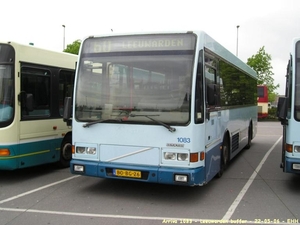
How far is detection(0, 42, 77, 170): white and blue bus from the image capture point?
22.4 ft

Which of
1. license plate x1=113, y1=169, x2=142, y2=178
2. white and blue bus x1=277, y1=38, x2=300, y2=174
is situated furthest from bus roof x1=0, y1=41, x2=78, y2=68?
white and blue bus x1=277, y1=38, x2=300, y2=174

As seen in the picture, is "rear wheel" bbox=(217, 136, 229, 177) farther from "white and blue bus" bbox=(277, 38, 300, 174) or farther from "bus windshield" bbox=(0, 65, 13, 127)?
"bus windshield" bbox=(0, 65, 13, 127)

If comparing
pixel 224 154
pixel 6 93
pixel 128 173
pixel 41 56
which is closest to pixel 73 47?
pixel 41 56

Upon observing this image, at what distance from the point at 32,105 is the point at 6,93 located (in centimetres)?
57

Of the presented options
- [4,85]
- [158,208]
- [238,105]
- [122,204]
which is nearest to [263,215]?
[158,208]

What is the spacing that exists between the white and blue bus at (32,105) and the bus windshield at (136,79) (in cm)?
159

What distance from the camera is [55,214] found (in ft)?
17.3

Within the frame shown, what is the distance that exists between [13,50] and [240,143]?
6.86 metres

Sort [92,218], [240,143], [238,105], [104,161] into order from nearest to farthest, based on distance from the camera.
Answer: [92,218], [104,161], [238,105], [240,143]

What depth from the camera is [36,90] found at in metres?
7.57

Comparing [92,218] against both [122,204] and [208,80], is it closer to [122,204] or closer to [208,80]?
[122,204]

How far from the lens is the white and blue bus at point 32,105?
684cm

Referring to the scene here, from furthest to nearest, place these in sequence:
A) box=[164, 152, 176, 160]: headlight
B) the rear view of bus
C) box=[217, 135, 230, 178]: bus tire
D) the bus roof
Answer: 1. the rear view of bus
2. box=[217, 135, 230, 178]: bus tire
3. the bus roof
4. box=[164, 152, 176, 160]: headlight

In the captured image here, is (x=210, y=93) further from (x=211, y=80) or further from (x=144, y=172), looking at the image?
(x=144, y=172)
